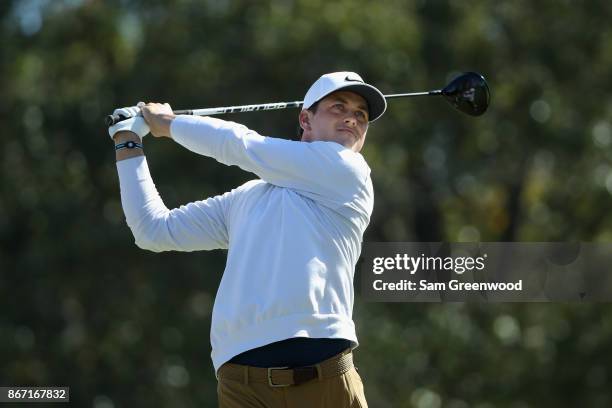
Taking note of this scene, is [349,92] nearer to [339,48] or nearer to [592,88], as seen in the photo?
[339,48]

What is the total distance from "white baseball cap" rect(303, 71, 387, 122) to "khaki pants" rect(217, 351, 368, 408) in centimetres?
95

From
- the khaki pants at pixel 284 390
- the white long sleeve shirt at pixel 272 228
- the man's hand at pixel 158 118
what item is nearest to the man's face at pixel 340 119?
the white long sleeve shirt at pixel 272 228

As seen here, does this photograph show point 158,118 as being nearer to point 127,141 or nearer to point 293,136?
point 127,141

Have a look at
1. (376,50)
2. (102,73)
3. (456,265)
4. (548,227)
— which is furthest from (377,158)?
(456,265)

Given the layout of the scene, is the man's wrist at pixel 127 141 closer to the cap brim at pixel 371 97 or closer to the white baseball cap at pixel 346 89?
the white baseball cap at pixel 346 89

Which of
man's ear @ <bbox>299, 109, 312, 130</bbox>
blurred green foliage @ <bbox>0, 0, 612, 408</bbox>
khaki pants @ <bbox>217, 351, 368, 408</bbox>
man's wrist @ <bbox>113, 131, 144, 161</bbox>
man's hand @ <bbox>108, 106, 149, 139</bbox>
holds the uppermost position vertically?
blurred green foliage @ <bbox>0, 0, 612, 408</bbox>

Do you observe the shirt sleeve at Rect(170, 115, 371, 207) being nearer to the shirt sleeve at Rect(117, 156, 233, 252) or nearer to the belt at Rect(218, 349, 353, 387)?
the shirt sleeve at Rect(117, 156, 233, 252)

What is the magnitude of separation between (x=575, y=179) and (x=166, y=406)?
6.84 meters

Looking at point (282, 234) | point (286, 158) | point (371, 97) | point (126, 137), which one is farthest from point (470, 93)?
point (282, 234)

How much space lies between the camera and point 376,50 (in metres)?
18.8

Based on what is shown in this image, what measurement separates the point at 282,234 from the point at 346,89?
0.68 metres

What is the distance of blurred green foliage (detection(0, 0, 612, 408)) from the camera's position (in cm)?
1859

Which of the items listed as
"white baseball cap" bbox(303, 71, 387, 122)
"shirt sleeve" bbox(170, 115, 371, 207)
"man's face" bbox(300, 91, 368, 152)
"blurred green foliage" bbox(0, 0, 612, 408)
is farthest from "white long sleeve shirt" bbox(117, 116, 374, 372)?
"blurred green foliage" bbox(0, 0, 612, 408)

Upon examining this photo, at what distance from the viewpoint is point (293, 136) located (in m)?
18.5
